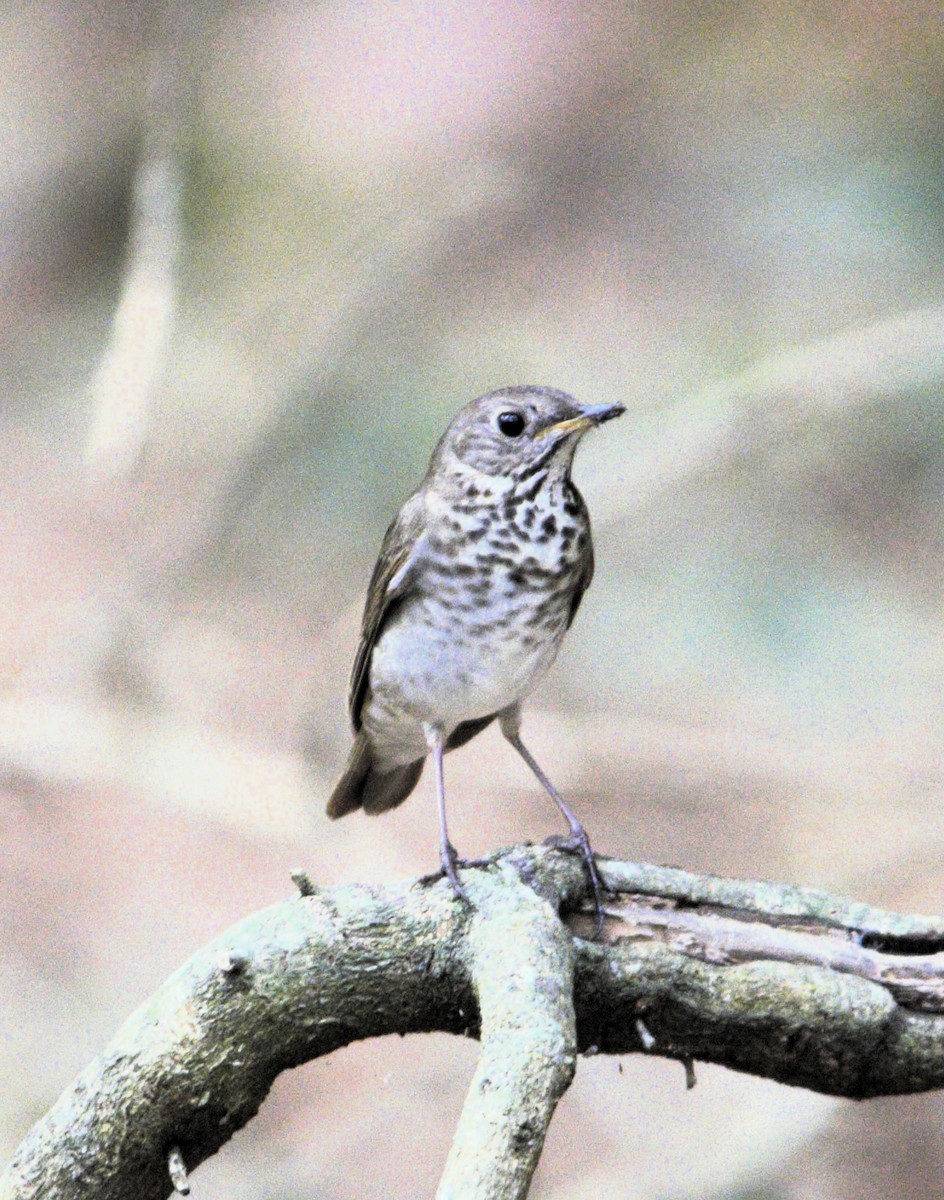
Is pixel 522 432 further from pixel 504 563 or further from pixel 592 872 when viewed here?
pixel 592 872

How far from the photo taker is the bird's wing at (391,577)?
2785 millimetres

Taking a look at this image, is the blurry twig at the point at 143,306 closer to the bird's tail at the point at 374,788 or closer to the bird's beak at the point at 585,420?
the bird's tail at the point at 374,788

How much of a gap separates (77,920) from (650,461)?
→ 82.6 inches

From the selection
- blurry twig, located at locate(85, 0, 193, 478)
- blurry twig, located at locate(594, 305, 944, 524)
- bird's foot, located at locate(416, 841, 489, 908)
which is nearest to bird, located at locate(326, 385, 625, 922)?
bird's foot, located at locate(416, 841, 489, 908)

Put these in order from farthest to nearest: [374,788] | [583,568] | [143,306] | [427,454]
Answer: [143,306], [427,454], [374,788], [583,568]

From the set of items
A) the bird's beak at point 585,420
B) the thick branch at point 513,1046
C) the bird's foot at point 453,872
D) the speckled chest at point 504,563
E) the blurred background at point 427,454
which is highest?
the blurred background at point 427,454

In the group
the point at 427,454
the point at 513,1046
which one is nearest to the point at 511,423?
the point at 513,1046

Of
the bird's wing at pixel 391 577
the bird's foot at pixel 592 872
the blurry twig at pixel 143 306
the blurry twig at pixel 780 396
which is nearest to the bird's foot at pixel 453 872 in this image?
the bird's foot at pixel 592 872

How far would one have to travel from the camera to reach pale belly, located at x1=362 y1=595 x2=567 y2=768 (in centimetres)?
273

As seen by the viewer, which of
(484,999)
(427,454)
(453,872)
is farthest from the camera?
(427,454)

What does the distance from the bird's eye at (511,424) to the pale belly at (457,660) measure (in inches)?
12.7

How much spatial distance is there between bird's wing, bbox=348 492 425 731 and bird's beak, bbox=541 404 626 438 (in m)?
0.29

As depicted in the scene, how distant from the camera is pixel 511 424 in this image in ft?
9.18

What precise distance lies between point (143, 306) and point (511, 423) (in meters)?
2.09
